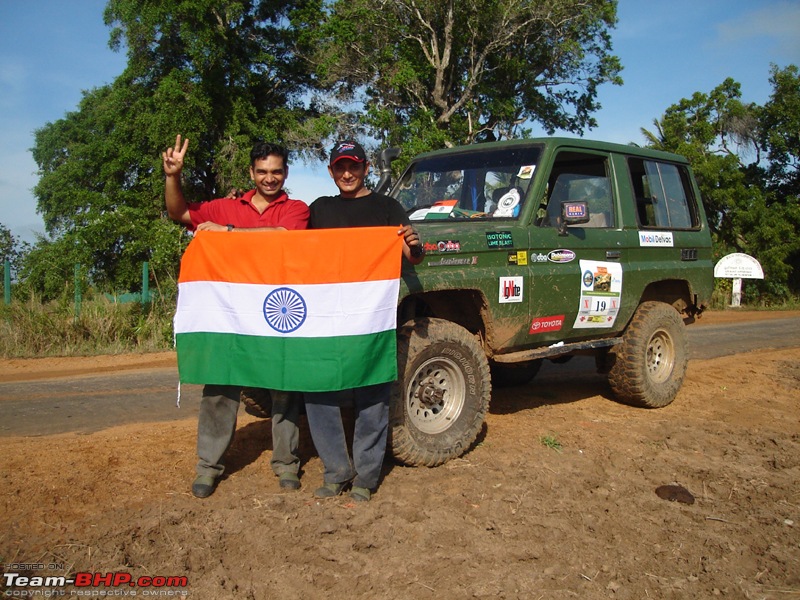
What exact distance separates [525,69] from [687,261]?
19.2m

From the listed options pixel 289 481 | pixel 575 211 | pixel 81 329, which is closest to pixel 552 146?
pixel 575 211

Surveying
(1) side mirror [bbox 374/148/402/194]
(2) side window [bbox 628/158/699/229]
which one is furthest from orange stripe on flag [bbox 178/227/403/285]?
(2) side window [bbox 628/158/699/229]

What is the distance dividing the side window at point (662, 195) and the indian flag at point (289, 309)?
3.32 metres

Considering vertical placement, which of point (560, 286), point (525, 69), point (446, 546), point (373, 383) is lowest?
point (446, 546)

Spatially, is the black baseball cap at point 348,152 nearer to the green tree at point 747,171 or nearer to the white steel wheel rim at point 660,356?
the white steel wheel rim at point 660,356

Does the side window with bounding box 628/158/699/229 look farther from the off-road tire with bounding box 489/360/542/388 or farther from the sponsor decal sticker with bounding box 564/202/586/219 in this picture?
the off-road tire with bounding box 489/360/542/388

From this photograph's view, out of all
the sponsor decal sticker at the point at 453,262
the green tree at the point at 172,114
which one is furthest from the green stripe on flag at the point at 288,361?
the green tree at the point at 172,114

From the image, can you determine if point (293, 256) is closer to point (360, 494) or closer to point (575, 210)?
point (360, 494)

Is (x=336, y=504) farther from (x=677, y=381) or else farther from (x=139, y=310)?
(x=139, y=310)

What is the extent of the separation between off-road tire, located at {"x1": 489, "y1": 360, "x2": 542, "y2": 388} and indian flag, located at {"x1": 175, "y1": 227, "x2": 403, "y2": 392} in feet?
10.8

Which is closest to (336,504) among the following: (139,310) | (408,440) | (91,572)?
(408,440)

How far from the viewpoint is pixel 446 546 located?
3.42m

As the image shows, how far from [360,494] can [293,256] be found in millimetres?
1413

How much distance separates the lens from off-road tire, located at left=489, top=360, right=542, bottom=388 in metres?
7.21
